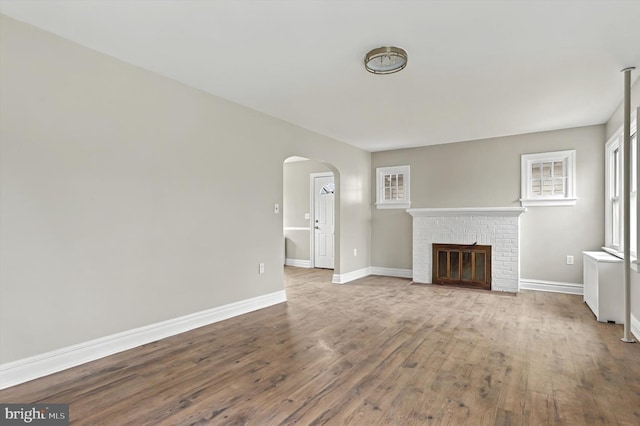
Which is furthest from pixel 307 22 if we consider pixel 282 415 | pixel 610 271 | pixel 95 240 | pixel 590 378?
pixel 610 271

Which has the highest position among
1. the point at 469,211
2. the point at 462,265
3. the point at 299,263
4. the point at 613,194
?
the point at 613,194

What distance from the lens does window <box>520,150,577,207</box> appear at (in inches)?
211

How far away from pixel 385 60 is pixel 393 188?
416cm

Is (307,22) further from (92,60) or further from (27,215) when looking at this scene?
(27,215)

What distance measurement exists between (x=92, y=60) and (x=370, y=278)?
5.35 m

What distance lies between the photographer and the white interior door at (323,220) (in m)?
7.84

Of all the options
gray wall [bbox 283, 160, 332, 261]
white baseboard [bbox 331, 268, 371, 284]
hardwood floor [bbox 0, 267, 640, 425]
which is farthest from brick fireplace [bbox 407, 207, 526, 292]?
gray wall [bbox 283, 160, 332, 261]

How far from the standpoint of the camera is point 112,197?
2.99 m

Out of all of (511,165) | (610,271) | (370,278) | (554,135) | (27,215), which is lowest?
(370,278)

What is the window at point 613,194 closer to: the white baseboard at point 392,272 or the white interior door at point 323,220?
the white baseboard at point 392,272

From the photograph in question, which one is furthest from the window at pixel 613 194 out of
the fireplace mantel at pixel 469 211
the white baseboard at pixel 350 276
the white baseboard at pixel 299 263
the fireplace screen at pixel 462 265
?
the white baseboard at pixel 299 263

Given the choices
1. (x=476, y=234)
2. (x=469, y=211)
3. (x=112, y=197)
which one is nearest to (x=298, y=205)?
(x=469, y=211)

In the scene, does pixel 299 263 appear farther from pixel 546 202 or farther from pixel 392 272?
pixel 546 202

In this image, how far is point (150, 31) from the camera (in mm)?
2607
